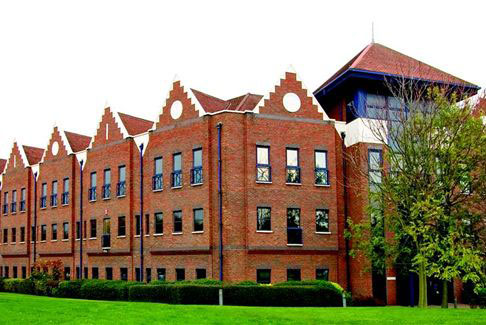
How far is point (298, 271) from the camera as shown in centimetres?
3609

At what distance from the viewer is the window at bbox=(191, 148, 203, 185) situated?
36.7 meters

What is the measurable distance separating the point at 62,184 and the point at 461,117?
2962 centimetres

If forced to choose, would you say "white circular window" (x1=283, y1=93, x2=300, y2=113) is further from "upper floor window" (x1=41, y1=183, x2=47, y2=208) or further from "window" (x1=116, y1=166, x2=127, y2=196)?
"upper floor window" (x1=41, y1=183, x2=47, y2=208)

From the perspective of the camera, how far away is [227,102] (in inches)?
1610

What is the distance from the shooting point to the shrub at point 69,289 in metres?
39.2

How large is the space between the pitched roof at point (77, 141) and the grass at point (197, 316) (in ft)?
83.9

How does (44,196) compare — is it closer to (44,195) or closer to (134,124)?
(44,195)

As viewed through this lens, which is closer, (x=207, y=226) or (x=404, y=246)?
(x=404, y=246)

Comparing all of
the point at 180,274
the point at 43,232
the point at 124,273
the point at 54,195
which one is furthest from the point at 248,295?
the point at 43,232

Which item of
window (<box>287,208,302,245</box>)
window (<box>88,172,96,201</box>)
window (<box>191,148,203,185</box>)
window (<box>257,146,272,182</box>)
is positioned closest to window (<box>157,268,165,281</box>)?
window (<box>191,148,203,185</box>)

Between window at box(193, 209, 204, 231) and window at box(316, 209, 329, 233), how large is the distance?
6079mm

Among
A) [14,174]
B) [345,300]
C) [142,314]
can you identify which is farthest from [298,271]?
[14,174]

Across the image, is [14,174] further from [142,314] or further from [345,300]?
[142,314]

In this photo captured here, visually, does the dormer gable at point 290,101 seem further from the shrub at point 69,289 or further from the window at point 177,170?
the shrub at point 69,289
